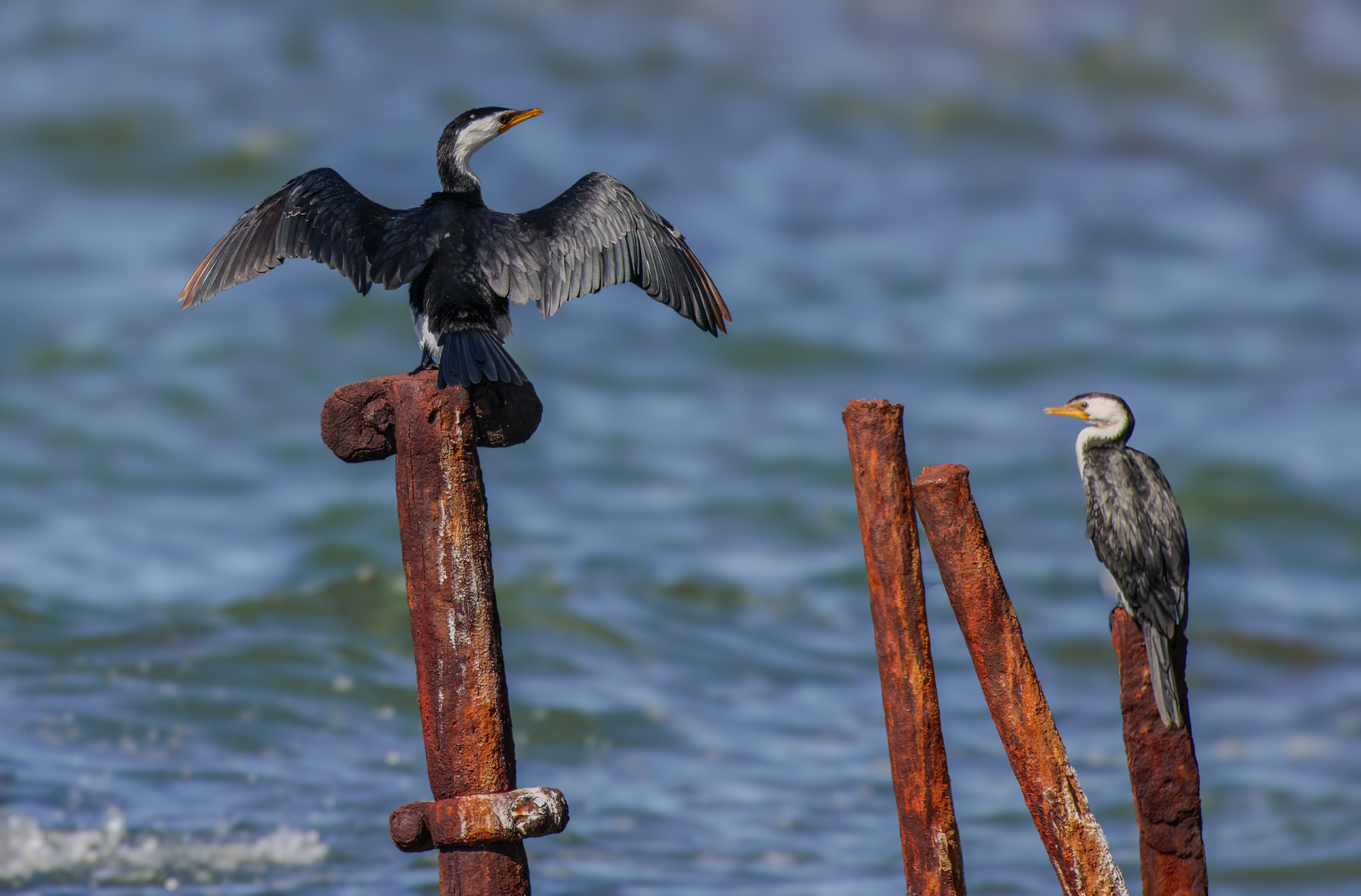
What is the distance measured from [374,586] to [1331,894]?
1239cm

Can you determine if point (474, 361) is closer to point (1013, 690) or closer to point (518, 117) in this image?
point (518, 117)

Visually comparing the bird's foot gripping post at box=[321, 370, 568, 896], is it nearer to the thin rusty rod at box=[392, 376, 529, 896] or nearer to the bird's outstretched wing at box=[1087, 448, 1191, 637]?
the thin rusty rod at box=[392, 376, 529, 896]

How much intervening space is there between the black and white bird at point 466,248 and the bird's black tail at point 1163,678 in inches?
85.3

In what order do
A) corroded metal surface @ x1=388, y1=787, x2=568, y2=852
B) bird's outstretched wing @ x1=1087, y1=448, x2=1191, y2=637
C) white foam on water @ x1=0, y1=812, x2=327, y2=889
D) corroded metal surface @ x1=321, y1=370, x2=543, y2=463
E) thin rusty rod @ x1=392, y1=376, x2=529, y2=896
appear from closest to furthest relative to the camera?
corroded metal surface @ x1=388, y1=787, x2=568, y2=852 → thin rusty rod @ x1=392, y1=376, x2=529, y2=896 → corroded metal surface @ x1=321, y1=370, x2=543, y2=463 → bird's outstretched wing @ x1=1087, y1=448, x2=1191, y2=637 → white foam on water @ x1=0, y1=812, x2=327, y2=889

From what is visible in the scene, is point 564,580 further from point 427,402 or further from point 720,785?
point 427,402

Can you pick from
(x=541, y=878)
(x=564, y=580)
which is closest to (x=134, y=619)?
(x=564, y=580)

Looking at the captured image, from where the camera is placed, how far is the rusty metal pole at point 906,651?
6.11 m

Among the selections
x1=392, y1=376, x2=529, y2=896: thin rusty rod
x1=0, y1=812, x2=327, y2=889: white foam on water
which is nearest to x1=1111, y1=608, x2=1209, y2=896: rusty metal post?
x1=392, y1=376, x2=529, y2=896: thin rusty rod

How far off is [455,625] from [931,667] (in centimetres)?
188

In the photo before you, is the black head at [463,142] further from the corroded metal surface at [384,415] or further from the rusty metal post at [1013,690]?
the rusty metal post at [1013,690]

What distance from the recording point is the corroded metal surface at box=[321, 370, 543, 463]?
589cm

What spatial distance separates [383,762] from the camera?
14992 millimetres

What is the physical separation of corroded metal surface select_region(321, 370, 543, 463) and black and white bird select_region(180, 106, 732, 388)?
0.53 m

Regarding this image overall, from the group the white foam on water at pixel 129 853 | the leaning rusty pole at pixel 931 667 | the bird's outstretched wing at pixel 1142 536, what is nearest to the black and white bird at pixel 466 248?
the leaning rusty pole at pixel 931 667
